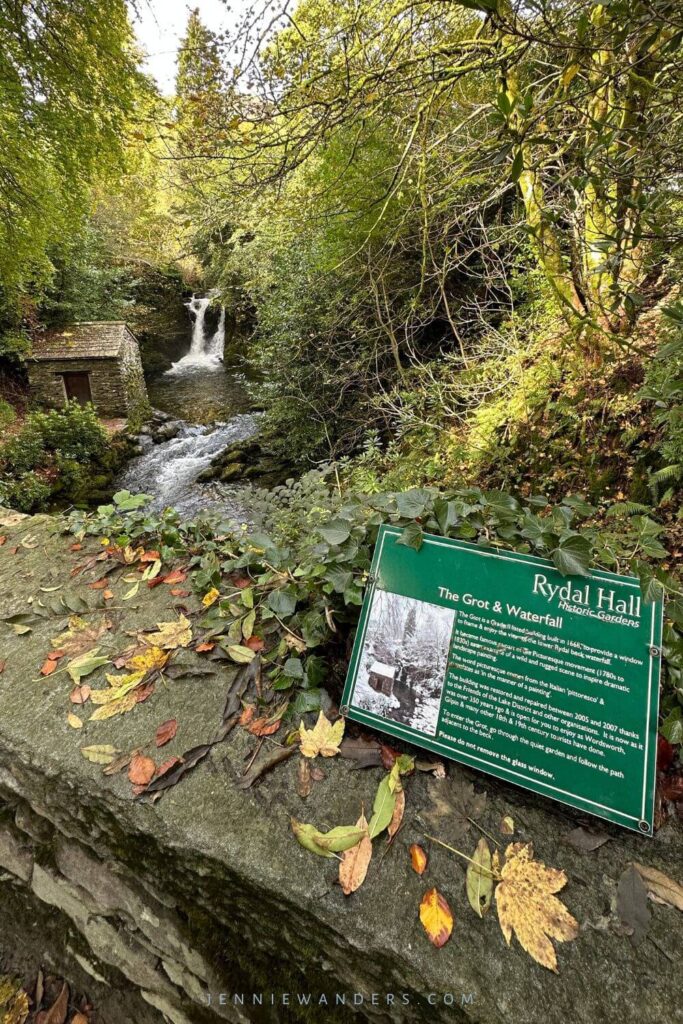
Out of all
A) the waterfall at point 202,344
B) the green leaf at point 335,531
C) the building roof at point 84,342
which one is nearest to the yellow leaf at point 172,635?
the green leaf at point 335,531

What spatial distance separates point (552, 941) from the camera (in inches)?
41.1

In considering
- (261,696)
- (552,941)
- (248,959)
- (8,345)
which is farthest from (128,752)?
(8,345)

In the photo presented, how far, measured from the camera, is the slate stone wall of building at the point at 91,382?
11.0m

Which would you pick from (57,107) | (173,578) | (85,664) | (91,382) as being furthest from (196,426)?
(85,664)

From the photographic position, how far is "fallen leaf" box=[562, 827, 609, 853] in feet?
3.92

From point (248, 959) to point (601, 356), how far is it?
460 cm

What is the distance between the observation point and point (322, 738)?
149 cm

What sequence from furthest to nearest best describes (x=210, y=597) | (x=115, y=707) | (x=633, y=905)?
(x=210, y=597)
(x=115, y=707)
(x=633, y=905)

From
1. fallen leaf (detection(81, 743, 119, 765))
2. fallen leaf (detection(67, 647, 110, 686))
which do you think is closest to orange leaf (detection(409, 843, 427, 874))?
fallen leaf (detection(81, 743, 119, 765))

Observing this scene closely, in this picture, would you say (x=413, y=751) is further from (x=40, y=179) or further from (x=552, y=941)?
(x=40, y=179)

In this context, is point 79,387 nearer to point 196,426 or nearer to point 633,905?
point 196,426

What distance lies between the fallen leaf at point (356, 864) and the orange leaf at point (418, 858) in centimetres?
12

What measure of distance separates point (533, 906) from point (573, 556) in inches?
36.6

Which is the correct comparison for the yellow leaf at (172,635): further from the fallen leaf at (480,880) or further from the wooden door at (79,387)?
the wooden door at (79,387)
